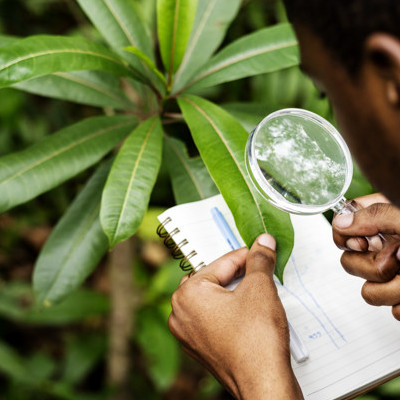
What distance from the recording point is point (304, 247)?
97 cm

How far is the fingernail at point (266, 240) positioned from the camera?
0.80 meters

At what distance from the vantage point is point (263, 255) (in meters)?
0.79

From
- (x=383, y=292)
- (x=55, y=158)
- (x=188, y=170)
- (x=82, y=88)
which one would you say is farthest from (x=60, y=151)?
(x=383, y=292)

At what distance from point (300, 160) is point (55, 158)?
0.54 metres

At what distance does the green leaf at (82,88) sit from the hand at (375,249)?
64 cm

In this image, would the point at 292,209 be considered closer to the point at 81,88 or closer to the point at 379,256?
the point at 379,256

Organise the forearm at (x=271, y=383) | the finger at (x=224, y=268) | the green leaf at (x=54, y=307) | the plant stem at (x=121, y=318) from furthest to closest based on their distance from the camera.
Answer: the green leaf at (x=54, y=307)
the plant stem at (x=121, y=318)
the finger at (x=224, y=268)
the forearm at (x=271, y=383)

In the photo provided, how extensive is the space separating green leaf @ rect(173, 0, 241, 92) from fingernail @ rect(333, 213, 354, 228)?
0.53 m

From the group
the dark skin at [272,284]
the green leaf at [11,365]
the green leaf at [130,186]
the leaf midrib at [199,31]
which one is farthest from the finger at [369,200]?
the green leaf at [11,365]

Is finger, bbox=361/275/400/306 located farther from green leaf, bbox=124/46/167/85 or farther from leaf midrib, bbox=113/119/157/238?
green leaf, bbox=124/46/167/85

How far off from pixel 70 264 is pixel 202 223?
0.37 m

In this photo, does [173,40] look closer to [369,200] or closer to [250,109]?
[250,109]

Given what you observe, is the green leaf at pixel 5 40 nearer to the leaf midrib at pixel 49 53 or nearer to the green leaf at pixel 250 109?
the leaf midrib at pixel 49 53

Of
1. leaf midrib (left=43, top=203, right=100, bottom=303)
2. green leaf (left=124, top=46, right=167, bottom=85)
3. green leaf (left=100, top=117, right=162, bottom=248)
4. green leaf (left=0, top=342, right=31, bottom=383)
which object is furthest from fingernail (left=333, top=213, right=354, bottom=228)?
green leaf (left=0, top=342, right=31, bottom=383)
